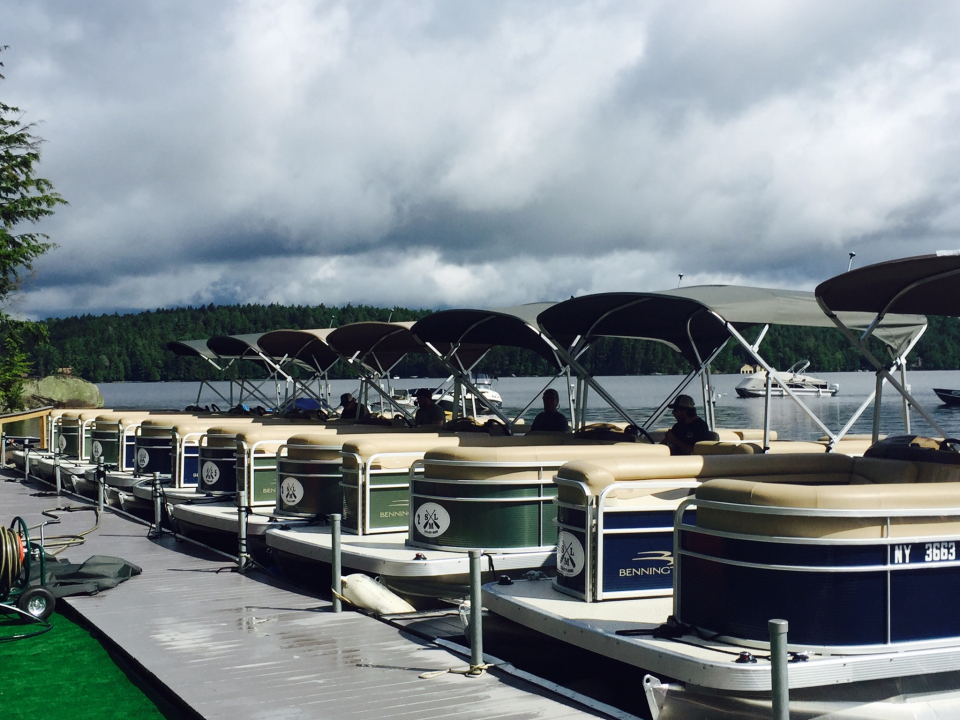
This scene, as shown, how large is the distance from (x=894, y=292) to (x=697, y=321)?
4171 mm

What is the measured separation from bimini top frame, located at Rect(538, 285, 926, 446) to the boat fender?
3.39 m

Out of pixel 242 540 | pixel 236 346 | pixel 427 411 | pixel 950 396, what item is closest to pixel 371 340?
pixel 427 411

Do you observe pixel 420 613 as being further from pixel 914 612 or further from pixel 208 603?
pixel 914 612

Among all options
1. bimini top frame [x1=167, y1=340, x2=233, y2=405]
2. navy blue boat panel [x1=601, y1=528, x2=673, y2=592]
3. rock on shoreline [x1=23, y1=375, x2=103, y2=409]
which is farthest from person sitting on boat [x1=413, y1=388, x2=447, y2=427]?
rock on shoreline [x1=23, y1=375, x2=103, y2=409]

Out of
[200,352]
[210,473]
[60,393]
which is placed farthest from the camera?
[60,393]

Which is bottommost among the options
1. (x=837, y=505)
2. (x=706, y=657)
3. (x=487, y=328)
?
(x=706, y=657)

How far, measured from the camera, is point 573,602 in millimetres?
6969

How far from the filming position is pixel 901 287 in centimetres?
788

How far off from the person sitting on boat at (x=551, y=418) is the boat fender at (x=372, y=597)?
408cm

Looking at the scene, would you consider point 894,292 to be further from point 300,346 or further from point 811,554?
point 300,346

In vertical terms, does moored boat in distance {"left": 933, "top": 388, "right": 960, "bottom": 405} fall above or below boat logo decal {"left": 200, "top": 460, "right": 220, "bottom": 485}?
above

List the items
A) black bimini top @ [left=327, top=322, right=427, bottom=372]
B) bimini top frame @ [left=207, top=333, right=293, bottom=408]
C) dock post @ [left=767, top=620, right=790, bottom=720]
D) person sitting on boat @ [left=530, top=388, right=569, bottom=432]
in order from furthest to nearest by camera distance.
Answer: bimini top frame @ [left=207, top=333, right=293, bottom=408] → black bimini top @ [left=327, top=322, right=427, bottom=372] → person sitting on boat @ [left=530, top=388, right=569, bottom=432] → dock post @ [left=767, top=620, right=790, bottom=720]

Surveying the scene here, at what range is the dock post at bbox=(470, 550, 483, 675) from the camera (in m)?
6.64

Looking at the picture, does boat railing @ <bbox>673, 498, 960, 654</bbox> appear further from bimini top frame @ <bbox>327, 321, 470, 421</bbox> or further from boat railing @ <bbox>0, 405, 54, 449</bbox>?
boat railing @ <bbox>0, 405, 54, 449</bbox>
